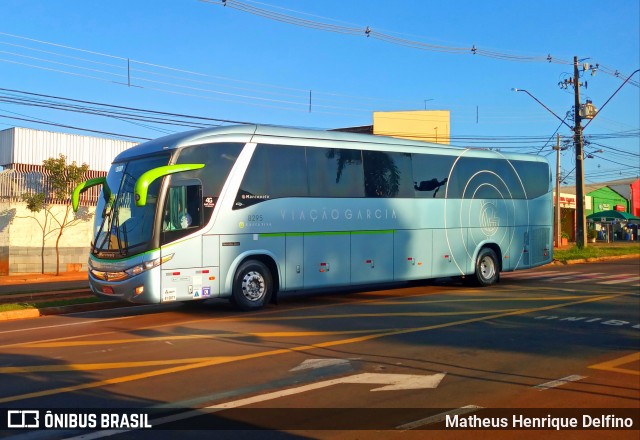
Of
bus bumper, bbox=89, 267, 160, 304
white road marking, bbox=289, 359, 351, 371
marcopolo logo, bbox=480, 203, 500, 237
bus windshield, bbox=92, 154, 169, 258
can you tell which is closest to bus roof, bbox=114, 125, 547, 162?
bus windshield, bbox=92, 154, 169, 258

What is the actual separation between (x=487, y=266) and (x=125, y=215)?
10.9m

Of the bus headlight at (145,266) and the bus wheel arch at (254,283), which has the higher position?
the bus headlight at (145,266)

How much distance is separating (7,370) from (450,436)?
5.70 metres

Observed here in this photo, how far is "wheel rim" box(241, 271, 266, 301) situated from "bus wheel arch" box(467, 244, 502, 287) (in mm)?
7402

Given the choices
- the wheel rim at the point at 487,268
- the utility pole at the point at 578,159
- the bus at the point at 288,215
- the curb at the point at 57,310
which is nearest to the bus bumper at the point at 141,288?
the bus at the point at 288,215

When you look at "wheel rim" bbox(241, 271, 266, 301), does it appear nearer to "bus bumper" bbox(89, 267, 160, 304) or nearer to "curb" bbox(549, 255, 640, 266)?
"bus bumper" bbox(89, 267, 160, 304)

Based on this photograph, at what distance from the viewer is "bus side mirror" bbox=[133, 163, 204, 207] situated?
12.0 meters

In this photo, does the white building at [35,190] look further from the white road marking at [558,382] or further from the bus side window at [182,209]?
the white road marking at [558,382]

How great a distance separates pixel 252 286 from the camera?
14.0 meters

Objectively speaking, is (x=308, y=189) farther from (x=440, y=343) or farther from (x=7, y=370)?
(x=7, y=370)

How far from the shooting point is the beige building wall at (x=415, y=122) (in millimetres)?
49500

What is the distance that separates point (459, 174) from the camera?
1842cm

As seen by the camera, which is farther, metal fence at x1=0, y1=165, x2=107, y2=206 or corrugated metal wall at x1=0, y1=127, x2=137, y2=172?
corrugated metal wall at x1=0, y1=127, x2=137, y2=172

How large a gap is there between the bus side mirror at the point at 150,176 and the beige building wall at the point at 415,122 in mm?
37470
